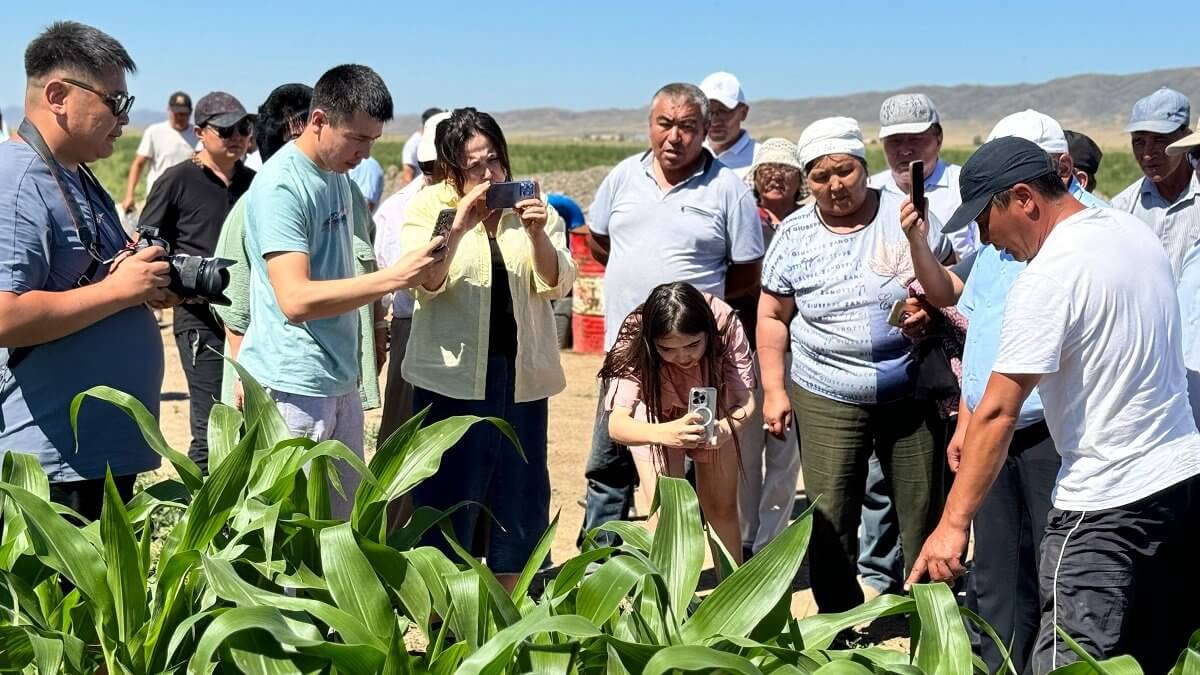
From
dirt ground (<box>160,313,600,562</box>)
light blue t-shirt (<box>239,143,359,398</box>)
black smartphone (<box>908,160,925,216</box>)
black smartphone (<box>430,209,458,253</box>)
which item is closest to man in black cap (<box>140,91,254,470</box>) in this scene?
dirt ground (<box>160,313,600,562</box>)

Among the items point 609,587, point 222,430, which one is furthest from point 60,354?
point 609,587

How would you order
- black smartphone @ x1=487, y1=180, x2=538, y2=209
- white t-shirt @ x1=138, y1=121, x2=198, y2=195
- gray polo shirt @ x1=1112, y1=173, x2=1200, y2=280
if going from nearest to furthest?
black smartphone @ x1=487, y1=180, x2=538, y2=209
gray polo shirt @ x1=1112, y1=173, x2=1200, y2=280
white t-shirt @ x1=138, y1=121, x2=198, y2=195

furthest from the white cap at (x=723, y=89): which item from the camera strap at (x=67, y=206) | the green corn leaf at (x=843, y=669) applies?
the green corn leaf at (x=843, y=669)

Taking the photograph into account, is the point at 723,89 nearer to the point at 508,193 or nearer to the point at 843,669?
the point at 508,193

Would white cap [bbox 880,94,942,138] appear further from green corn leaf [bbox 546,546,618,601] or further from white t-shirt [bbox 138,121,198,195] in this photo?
white t-shirt [bbox 138,121,198,195]

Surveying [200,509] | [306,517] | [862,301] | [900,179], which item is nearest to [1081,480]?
[862,301]

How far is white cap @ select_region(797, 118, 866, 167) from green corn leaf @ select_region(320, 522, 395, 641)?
2547mm

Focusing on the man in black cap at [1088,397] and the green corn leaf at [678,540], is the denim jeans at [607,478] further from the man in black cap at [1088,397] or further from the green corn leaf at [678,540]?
the green corn leaf at [678,540]

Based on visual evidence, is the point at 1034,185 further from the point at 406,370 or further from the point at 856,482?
the point at 406,370

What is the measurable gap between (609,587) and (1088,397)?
1.31 m

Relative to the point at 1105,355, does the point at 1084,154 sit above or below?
above

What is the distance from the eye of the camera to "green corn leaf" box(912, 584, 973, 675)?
8.16 feet

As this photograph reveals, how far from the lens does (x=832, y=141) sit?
4.64 meters

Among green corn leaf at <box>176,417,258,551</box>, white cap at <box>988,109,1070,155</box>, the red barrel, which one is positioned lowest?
the red barrel
